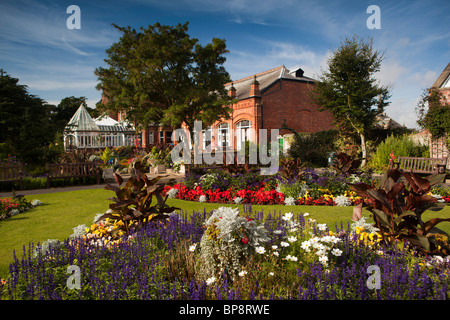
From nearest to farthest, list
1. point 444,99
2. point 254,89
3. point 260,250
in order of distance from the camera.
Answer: point 260,250 → point 444,99 → point 254,89

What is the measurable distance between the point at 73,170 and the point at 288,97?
63.1 feet

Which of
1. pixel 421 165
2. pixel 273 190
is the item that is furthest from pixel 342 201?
pixel 421 165

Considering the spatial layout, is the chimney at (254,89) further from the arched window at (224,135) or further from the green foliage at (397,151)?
the green foliage at (397,151)

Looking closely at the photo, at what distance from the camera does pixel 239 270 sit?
275 centimetres

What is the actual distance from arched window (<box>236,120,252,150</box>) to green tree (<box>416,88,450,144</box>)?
12.8m

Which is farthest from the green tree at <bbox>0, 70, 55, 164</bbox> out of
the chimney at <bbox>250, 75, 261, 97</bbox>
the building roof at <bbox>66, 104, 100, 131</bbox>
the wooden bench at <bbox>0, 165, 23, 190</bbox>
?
the chimney at <bbox>250, 75, 261, 97</bbox>

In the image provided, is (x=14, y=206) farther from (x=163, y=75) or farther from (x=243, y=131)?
(x=243, y=131)

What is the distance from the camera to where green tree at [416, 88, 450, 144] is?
44.4 ft

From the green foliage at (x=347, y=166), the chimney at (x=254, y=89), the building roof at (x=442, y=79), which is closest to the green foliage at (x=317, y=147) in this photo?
the chimney at (x=254, y=89)

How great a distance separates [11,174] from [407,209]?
12019 millimetres

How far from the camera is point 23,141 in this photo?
559 inches

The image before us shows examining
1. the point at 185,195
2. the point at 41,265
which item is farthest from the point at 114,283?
the point at 185,195

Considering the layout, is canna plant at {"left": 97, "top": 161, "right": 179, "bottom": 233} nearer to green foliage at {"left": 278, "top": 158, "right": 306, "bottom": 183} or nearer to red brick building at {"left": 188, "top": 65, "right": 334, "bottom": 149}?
green foliage at {"left": 278, "top": 158, "right": 306, "bottom": 183}

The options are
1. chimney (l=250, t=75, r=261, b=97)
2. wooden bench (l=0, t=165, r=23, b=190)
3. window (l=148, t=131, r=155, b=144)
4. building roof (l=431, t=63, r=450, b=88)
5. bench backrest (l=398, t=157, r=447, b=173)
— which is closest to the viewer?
wooden bench (l=0, t=165, r=23, b=190)
